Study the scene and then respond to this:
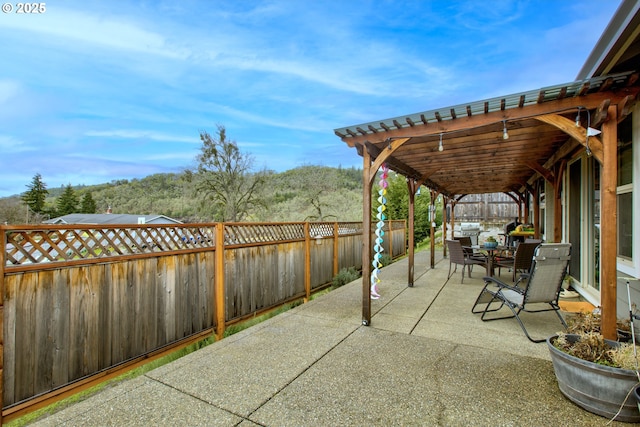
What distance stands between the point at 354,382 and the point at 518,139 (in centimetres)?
383

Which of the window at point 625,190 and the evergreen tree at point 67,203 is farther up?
the evergreen tree at point 67,203

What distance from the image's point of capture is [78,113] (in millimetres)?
18828

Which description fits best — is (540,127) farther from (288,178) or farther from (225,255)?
(288,178)

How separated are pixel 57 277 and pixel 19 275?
0.22 metres

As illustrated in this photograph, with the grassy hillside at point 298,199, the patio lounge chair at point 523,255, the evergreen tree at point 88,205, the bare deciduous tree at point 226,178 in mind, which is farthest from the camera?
the evergreen tree at point 88,205

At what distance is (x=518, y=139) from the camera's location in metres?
4.07

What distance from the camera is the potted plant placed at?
5.74 ft

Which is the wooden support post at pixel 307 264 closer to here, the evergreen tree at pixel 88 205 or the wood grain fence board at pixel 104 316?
the wood grain fence board at pixel 104 316

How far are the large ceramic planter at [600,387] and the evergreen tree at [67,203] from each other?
40738 mm

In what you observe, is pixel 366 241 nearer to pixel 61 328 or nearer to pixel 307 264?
pixel 307 264

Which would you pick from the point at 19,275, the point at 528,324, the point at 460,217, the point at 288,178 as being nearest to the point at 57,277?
the point at 19,275

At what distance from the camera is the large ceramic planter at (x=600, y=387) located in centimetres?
174

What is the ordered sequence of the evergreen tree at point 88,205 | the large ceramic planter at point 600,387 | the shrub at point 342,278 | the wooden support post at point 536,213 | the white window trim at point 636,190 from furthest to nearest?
the evergreen tree at point 88,205
the wooden support post at point 536,213
the shrub at point 342,278
the white window trim at point 636,190
the large ceramic planter at point 600,387

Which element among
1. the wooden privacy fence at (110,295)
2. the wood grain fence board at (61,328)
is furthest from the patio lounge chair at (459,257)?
the wood grain fence board at (61,328)
